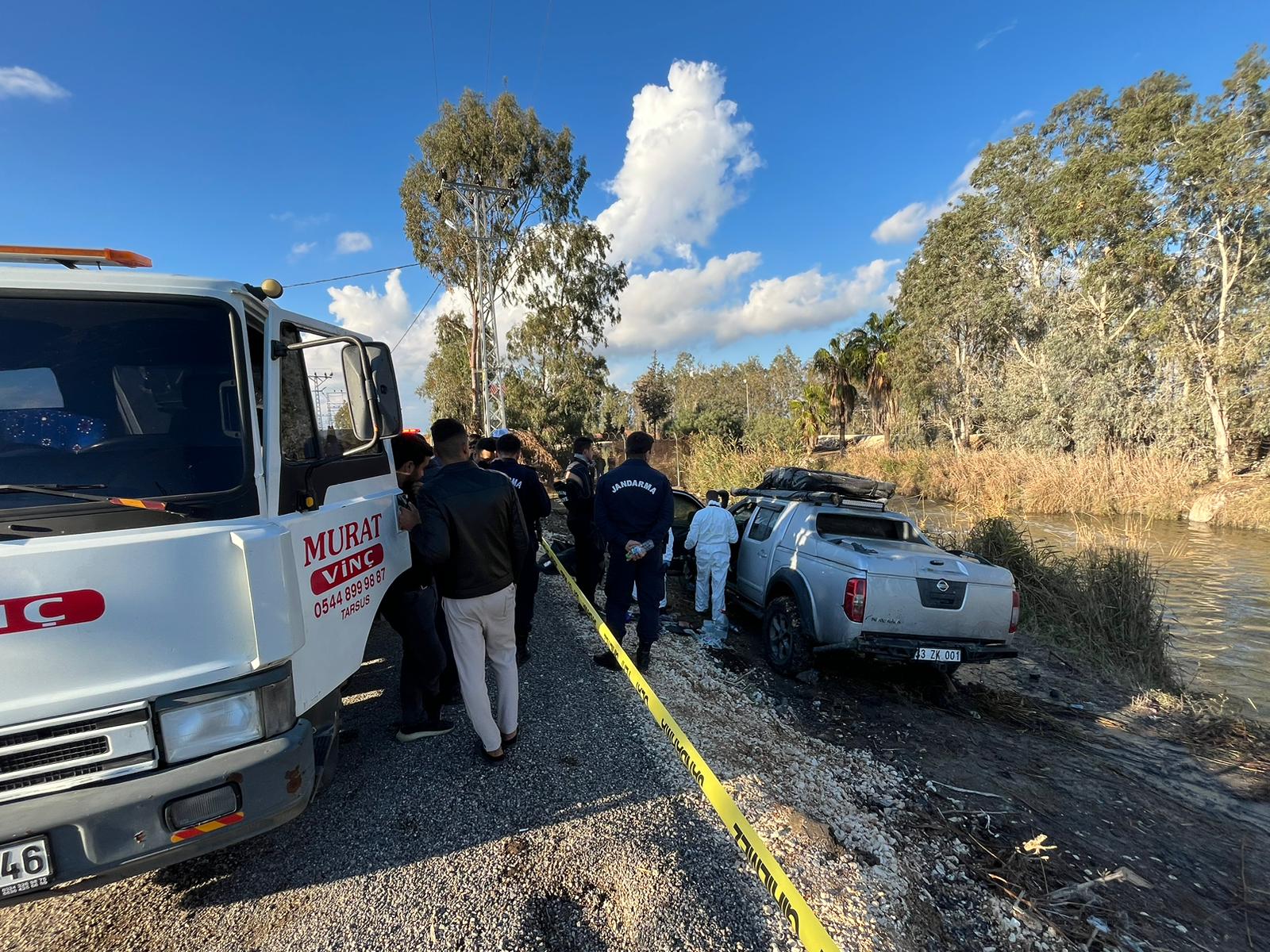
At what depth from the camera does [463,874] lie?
8.21ft

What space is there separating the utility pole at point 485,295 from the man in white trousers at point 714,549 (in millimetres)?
14775

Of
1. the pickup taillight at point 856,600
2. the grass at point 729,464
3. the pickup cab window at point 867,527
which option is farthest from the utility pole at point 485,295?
the pickup taillight at point 856,600

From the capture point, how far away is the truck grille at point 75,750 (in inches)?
67.4

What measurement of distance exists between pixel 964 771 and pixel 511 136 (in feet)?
78.4

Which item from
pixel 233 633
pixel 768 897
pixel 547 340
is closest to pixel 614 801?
pixel 768 897

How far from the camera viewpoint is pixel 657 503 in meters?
4.76

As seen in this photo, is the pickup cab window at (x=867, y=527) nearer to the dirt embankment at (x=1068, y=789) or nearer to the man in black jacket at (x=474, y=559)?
the dirt embankment at (x=1068, y=789)

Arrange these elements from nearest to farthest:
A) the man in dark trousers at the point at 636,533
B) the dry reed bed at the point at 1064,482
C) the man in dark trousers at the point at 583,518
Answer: the man in dark trousers at the point at 636,533
the man in dark trousers at the point at 583,518
the dry reed bed at the point at 1064,482

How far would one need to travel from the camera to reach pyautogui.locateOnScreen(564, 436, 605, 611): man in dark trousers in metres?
6.11

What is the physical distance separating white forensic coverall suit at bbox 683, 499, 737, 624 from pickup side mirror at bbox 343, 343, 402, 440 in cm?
441

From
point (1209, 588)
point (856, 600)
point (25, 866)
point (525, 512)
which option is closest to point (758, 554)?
point (856, 600)

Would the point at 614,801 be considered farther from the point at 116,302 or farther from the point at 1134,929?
the point at 116,302


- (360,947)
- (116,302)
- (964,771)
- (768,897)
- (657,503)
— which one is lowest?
(964,771)

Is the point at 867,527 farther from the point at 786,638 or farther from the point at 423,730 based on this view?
the point at 423,730
